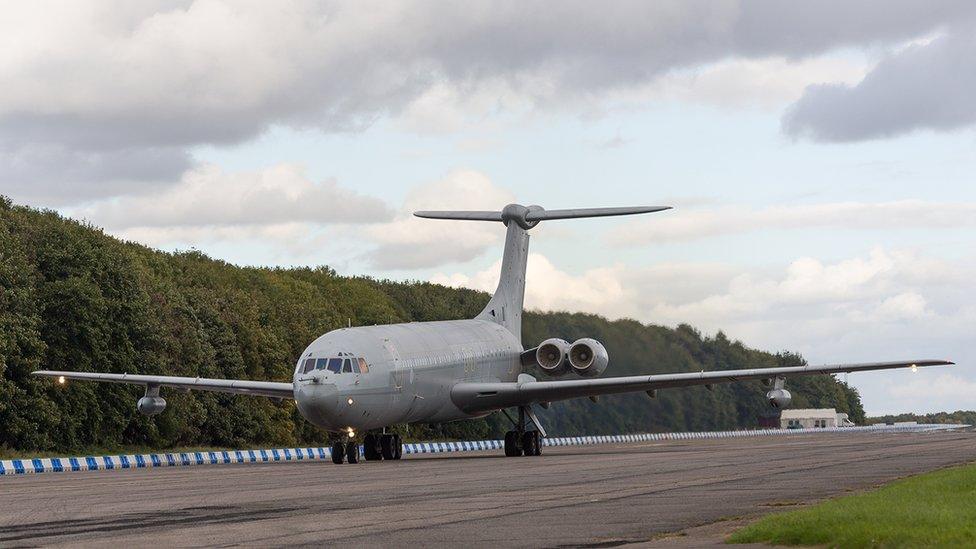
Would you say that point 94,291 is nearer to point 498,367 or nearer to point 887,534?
point 498,367

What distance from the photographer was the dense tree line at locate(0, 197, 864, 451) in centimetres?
6544

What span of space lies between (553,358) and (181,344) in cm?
3223

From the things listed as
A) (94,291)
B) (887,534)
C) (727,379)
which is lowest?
(887,534)

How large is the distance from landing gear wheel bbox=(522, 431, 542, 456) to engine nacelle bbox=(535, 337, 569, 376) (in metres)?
2.94

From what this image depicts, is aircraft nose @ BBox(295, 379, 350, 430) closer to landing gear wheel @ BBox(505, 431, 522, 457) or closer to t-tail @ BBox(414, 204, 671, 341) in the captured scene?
landing gear wheel @ BBox(505, 431, 522, 457)

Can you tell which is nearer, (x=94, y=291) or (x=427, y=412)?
(x=427, y=412)

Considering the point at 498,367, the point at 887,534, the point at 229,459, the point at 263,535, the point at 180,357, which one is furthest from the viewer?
the point at 180,357

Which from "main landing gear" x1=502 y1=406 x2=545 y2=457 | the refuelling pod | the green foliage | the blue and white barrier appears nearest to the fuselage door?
"main landing gear" x1=502 y1=406 x2=545 y2=457

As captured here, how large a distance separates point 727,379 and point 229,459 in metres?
21.3

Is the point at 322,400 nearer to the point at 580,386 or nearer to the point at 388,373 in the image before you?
the point at 388,373

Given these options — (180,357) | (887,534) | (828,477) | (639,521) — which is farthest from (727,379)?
(180,357)

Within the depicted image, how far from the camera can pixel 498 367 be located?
2221 inches

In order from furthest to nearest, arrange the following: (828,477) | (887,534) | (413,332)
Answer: (413,332) < (828,477) < (887,534)

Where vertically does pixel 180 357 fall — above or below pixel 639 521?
above
